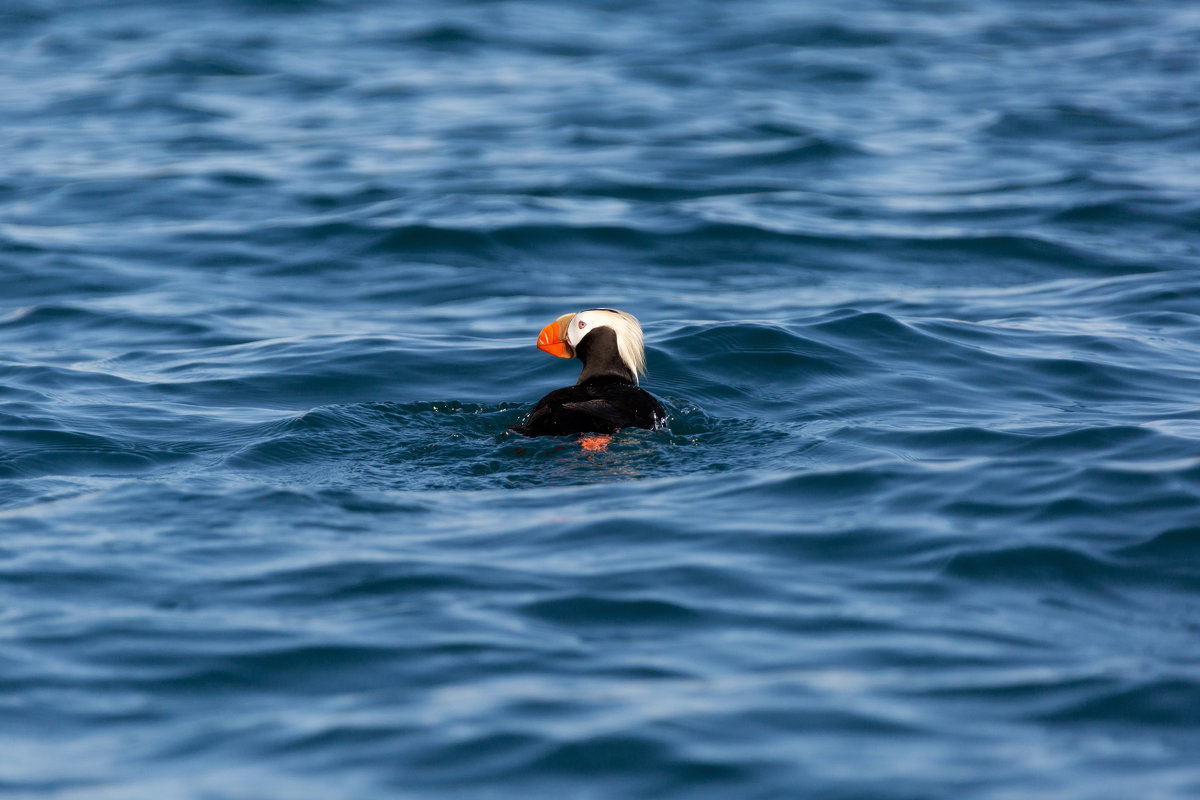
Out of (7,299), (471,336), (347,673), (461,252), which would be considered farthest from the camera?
(461,252)

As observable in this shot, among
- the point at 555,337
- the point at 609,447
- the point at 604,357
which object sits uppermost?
the point at 555,337

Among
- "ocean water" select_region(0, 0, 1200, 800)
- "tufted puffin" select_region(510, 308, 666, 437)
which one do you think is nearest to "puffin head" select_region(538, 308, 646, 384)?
"tufted puffin" select_region(510, 308, 666, 437)

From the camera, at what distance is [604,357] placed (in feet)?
23.1

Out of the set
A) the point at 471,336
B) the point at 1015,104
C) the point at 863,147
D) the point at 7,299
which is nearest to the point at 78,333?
the point at 7,299

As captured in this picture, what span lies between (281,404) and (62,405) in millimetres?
1124

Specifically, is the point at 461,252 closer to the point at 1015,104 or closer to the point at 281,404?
the point at 281,404

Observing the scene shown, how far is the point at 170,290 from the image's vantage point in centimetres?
991

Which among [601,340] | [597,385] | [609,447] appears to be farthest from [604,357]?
[609,447]

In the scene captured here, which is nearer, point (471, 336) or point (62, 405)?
point (62, 405)

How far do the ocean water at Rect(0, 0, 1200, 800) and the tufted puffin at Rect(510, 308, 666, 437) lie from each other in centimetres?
20

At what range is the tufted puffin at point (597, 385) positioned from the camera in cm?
611

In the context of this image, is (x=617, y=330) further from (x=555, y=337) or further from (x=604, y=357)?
(x=555, y=337)

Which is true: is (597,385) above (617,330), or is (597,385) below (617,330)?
below

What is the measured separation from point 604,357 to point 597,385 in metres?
0.22
